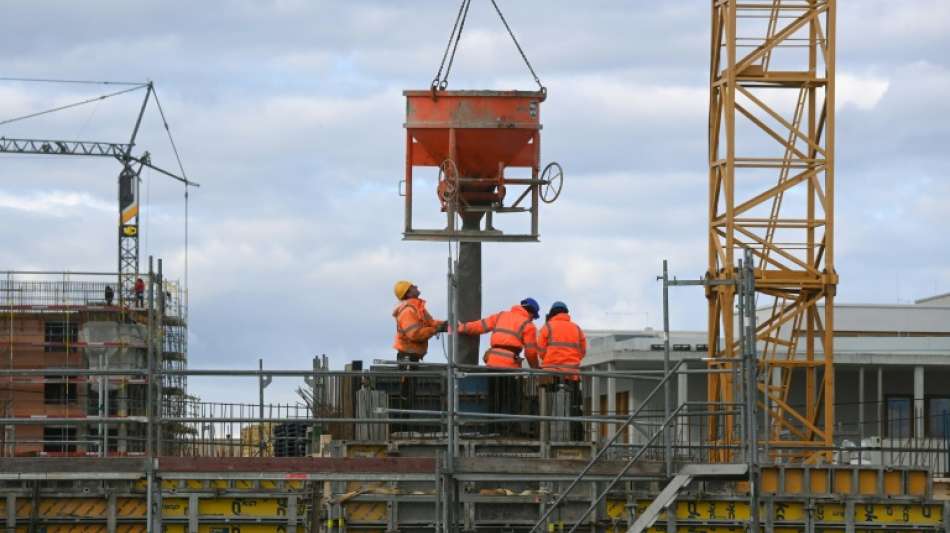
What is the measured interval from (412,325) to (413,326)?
2cm

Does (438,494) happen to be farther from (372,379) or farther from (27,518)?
(27,518)

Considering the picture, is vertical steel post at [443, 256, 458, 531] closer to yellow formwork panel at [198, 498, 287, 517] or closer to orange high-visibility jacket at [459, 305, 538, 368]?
orange high-visibility jacket at [459, 305, 538, 368]

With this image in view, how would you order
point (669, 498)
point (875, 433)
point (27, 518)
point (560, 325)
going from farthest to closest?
1. point (875, 433)
2. point (27, 518)
3. point (560, 325)
4. point (669, 498)

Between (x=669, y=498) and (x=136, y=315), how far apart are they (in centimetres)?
7414

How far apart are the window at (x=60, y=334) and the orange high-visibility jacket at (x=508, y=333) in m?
66.0

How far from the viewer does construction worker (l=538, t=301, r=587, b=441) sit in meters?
25.0

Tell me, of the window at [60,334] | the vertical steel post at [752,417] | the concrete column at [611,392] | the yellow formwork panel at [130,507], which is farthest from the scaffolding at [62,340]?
the vertical steel post at [752,417]

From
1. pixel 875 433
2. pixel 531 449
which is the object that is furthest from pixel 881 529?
pixel 875 433

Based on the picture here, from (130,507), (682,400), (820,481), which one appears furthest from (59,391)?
(820,481)

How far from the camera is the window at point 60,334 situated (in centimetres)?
8906

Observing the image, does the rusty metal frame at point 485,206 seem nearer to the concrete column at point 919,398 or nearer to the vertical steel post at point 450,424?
the vertical steel post at point 450,424

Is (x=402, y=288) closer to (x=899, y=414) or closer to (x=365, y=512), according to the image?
(x=365, y=512)

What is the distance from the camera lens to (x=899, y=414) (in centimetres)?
5353

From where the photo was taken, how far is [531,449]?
2517 centimetres
